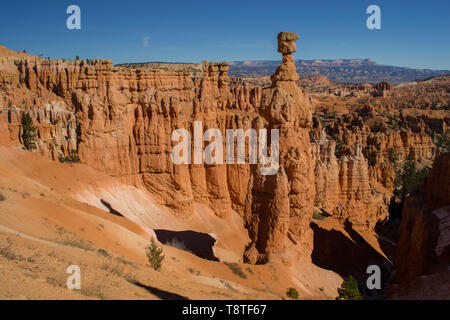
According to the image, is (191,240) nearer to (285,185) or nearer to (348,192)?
(285,185)

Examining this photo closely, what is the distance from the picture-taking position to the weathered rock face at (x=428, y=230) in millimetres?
18125

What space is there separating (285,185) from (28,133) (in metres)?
18.3

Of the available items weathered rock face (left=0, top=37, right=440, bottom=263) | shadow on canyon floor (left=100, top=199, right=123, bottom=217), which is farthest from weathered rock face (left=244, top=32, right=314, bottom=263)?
shadow on canyon floor (left=100, top=199, right=123, bottom=217)

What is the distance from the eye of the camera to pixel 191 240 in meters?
25.1

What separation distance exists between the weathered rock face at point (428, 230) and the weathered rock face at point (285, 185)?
560 centimetres

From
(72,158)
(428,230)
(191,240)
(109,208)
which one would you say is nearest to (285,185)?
(428,230)

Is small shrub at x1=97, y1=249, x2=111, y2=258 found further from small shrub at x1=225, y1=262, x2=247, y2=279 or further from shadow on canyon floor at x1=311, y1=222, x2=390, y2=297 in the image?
shadow on canyon floor at x1=311, y1=222, x2=390, y2=297

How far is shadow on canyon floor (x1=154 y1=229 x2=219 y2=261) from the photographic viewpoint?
23078 millimetres

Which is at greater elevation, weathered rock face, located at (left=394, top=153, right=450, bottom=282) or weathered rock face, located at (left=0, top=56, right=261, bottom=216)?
weathered rock face, located at (left=0, top=56, right=261, bottom=216)

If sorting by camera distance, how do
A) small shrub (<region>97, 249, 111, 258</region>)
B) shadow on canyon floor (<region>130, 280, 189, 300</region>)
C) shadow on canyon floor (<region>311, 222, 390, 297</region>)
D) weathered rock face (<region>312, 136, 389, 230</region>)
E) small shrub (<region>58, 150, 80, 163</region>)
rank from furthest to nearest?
weathered rock face (<region>312, 136, 389, 230</region>), small shrub (<region>58, 150, 80, 163</region>), shadow on canyon floor (<region>311, 222, 390, 297</region>), small shrub (<region>97, 249, 111, 258</region>), shadow on canyon floor (<region>130, 280, 189, 300</region>)

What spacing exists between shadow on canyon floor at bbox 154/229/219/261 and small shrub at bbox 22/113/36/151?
34.0 feet

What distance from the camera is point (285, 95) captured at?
18.3m
